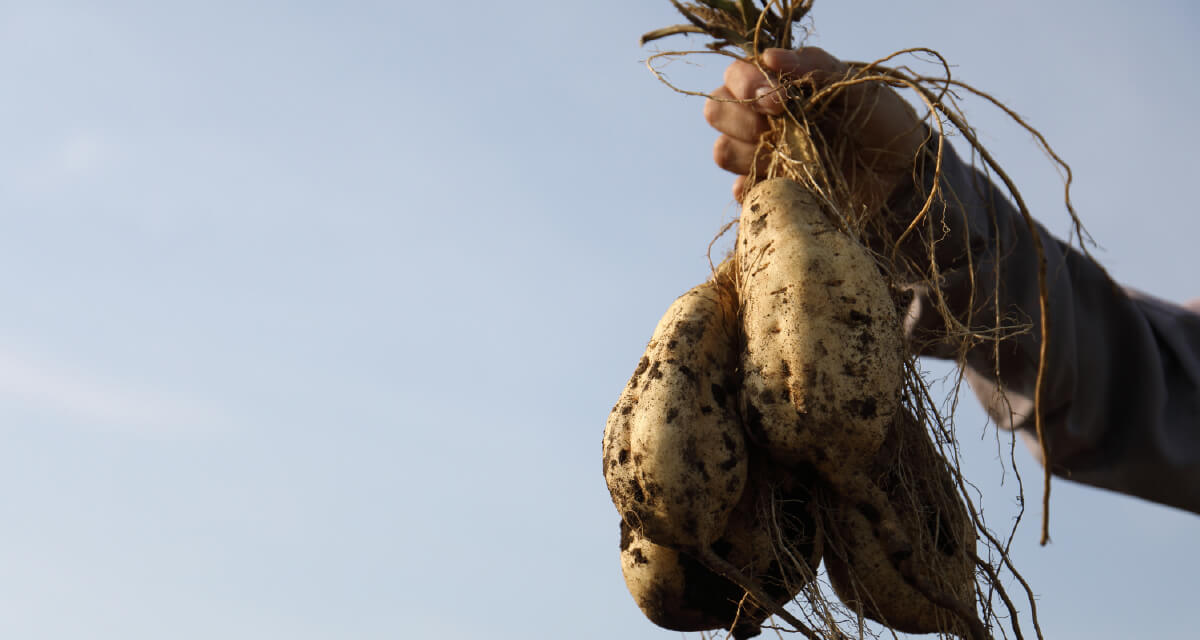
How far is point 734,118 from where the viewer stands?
4.34 feet

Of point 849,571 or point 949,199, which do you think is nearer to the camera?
point 849,571

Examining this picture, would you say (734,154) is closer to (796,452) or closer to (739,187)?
(739,187)

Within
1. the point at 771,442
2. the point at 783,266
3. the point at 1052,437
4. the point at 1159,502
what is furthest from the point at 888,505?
the point at 1159,502

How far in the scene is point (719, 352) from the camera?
104cm

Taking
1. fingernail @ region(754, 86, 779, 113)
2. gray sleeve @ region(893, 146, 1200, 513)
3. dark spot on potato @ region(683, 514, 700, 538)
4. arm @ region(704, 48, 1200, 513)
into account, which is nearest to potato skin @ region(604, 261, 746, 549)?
dark spot on potato @ region(683, 514, 700, 538)

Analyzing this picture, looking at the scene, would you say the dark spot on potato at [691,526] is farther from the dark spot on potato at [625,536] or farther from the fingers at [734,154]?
the fingers at [734,154]

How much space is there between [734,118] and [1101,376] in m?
1.19

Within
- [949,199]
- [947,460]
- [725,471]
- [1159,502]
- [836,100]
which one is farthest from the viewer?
[1159,502]

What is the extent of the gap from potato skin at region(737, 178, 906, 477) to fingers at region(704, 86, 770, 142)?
34 centimetres

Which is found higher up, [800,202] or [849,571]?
[800,202]

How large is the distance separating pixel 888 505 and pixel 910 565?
0.07m

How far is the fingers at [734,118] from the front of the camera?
4.27 ft

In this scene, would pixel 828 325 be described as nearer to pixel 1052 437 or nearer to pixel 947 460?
pixel 947 460

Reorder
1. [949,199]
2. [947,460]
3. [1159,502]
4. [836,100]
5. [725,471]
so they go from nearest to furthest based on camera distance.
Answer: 1. [725,471]
2. [947,460]
3. [836,100]
4. [949,199]
5. [1159,502]
